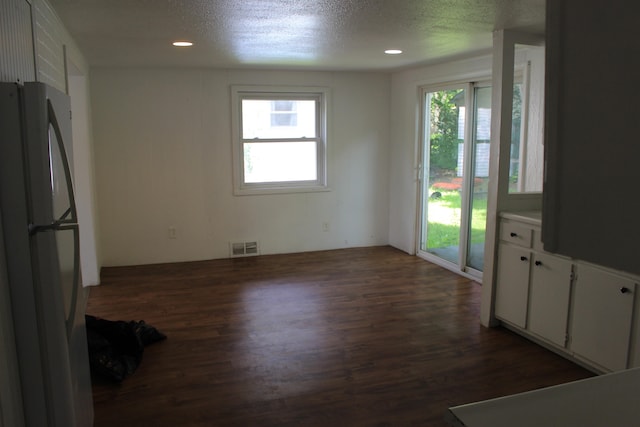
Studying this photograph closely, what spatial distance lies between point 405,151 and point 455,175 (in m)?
0.92

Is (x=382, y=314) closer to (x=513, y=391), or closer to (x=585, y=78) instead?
(x=513, y=391)

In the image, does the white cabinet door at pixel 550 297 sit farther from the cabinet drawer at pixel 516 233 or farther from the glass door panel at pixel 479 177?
the glass door panel at pixel 479 177

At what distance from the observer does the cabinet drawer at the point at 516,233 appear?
3.49 metres

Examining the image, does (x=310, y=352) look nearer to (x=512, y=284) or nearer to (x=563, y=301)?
(x=512, y=284)

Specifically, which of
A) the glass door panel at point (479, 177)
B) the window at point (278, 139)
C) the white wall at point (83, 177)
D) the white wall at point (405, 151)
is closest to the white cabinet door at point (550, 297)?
the glass door panel at point (479, 177)

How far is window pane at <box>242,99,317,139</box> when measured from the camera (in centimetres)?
590

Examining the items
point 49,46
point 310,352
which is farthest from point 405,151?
point 49,46

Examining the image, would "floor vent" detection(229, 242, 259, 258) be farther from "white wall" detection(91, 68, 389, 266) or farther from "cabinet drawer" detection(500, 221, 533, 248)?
"cabinet drawer" detection(500, 221, 533, 248)

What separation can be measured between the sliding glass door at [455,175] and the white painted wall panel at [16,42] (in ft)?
12.9

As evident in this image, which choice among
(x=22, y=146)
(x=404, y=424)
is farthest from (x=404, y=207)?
(x=22, y=146)

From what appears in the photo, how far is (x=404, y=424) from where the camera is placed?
2527 mm

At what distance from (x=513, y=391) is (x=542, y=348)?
0.74 meters

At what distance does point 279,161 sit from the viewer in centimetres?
610

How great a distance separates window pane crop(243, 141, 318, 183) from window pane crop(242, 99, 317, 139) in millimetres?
113
